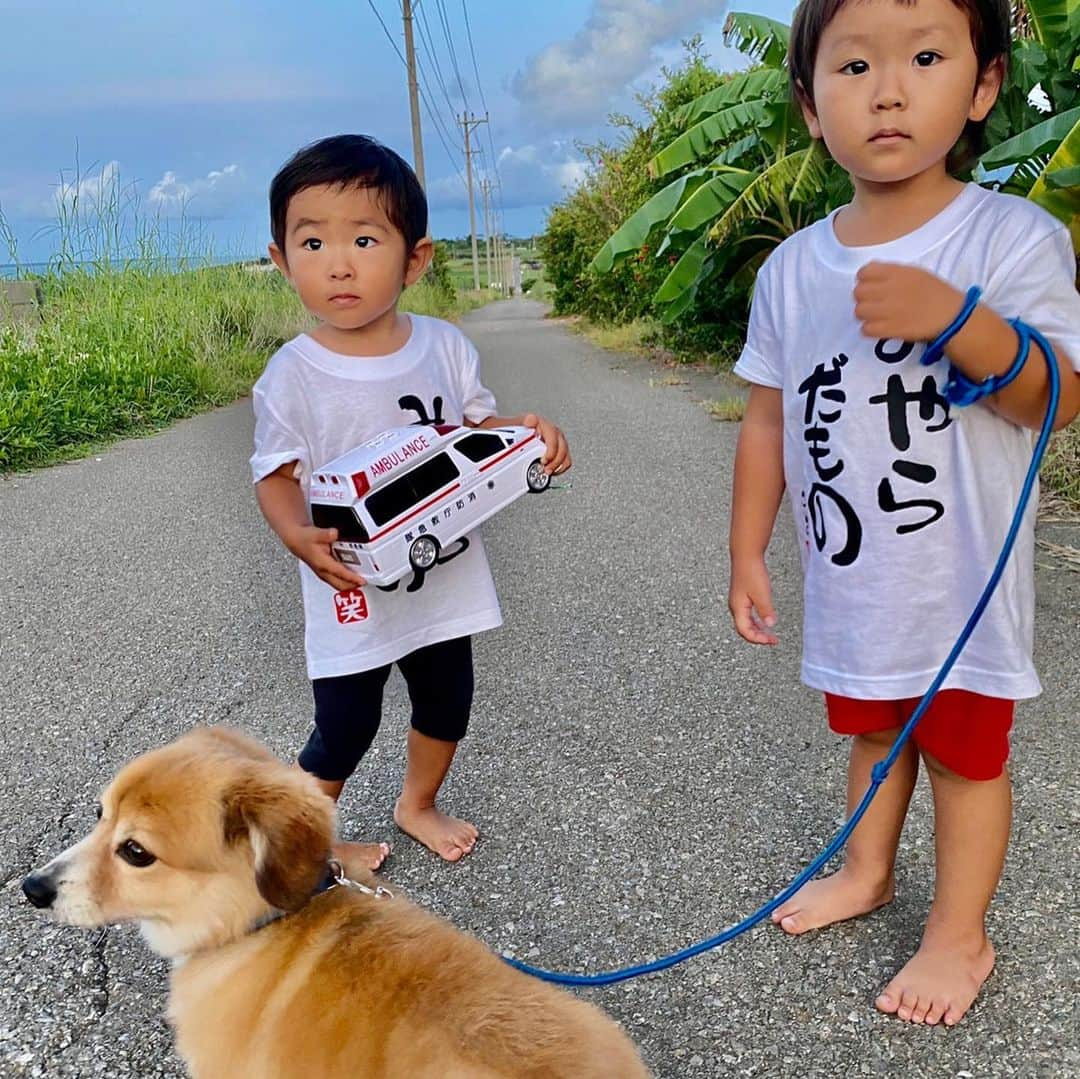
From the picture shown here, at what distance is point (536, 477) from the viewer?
2.35 metres

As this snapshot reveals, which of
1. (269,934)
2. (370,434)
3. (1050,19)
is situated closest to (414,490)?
(370,434)

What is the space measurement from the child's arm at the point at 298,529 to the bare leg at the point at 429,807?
2.23 feet

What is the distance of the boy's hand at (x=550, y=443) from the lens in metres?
2.36

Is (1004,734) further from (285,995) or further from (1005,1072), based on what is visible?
(285,995)

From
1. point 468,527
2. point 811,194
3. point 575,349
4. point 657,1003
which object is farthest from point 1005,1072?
point 575,349

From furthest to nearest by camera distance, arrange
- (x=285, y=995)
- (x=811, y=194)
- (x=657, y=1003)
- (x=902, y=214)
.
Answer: (x=811, y=194)
(x=657, y=1003)
(x=902, y=214)
(x=285, y=995)

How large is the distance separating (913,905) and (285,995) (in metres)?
1.53

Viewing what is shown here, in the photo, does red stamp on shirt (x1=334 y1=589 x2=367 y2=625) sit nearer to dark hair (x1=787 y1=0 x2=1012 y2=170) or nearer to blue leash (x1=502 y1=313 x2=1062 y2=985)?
blue leash (x1=502 y1=313 x2=1062 y2=985)

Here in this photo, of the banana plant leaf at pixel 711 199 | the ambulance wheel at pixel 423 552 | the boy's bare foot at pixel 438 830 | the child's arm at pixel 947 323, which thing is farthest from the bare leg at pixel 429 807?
the banana plant leaf at pixel 711 199

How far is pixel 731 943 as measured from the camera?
2297mm

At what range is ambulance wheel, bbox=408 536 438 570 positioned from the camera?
2.18 m

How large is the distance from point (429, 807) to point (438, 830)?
0.09m

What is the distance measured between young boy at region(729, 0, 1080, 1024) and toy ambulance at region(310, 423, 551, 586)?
560 mm

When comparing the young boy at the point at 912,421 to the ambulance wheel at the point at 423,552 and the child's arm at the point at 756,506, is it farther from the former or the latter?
the ambulance wheel at the point at 423,552
